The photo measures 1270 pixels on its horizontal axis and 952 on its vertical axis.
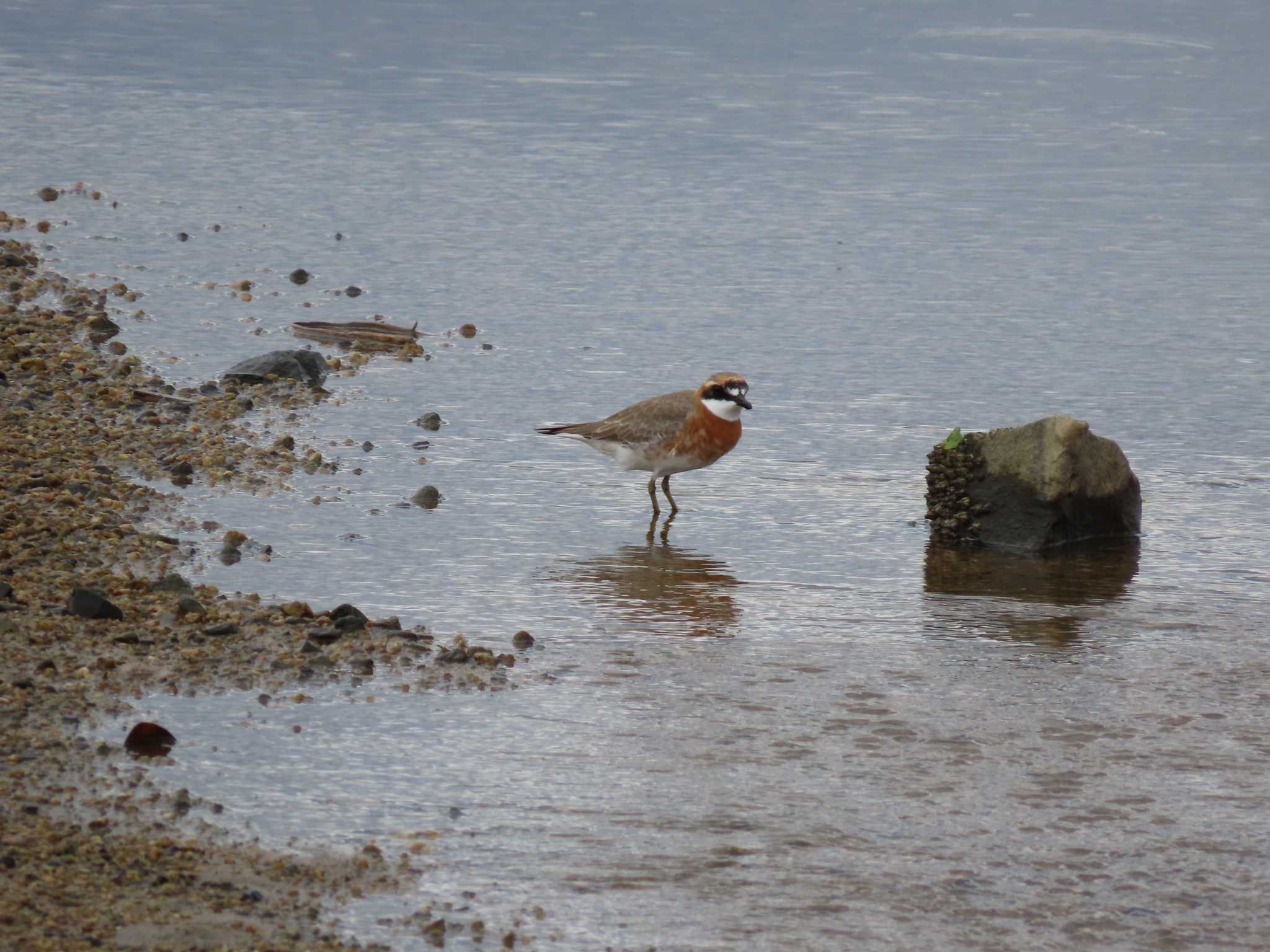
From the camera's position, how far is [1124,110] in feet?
101

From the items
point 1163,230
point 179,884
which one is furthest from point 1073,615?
point 1163,230

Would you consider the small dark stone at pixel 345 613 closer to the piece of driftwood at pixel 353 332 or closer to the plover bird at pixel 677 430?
the plover bird at pixel 677 430

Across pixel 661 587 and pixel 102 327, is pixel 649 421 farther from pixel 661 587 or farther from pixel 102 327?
pixel 102 327

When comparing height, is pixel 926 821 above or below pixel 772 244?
below

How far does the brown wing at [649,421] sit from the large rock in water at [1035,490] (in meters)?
1.71

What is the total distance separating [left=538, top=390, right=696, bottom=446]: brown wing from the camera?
12.4 m

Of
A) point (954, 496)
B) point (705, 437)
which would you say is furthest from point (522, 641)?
point (954, 496)

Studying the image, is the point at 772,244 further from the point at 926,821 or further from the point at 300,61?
the point at 300,61

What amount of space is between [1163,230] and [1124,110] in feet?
29.6

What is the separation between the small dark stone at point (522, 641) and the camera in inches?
374

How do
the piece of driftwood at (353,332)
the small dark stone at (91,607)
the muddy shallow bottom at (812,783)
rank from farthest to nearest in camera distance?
the piece of driftwood at (353,332) → the small dark stone at (91,607) → the muddy shallow bottom at (812,783)

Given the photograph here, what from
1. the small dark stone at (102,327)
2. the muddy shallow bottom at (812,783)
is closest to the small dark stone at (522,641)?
the muddy shallow bottom at (812,783)

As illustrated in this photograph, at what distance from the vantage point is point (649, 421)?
1251 cm

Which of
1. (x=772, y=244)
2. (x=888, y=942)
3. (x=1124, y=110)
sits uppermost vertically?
(x=1124, y=110)
